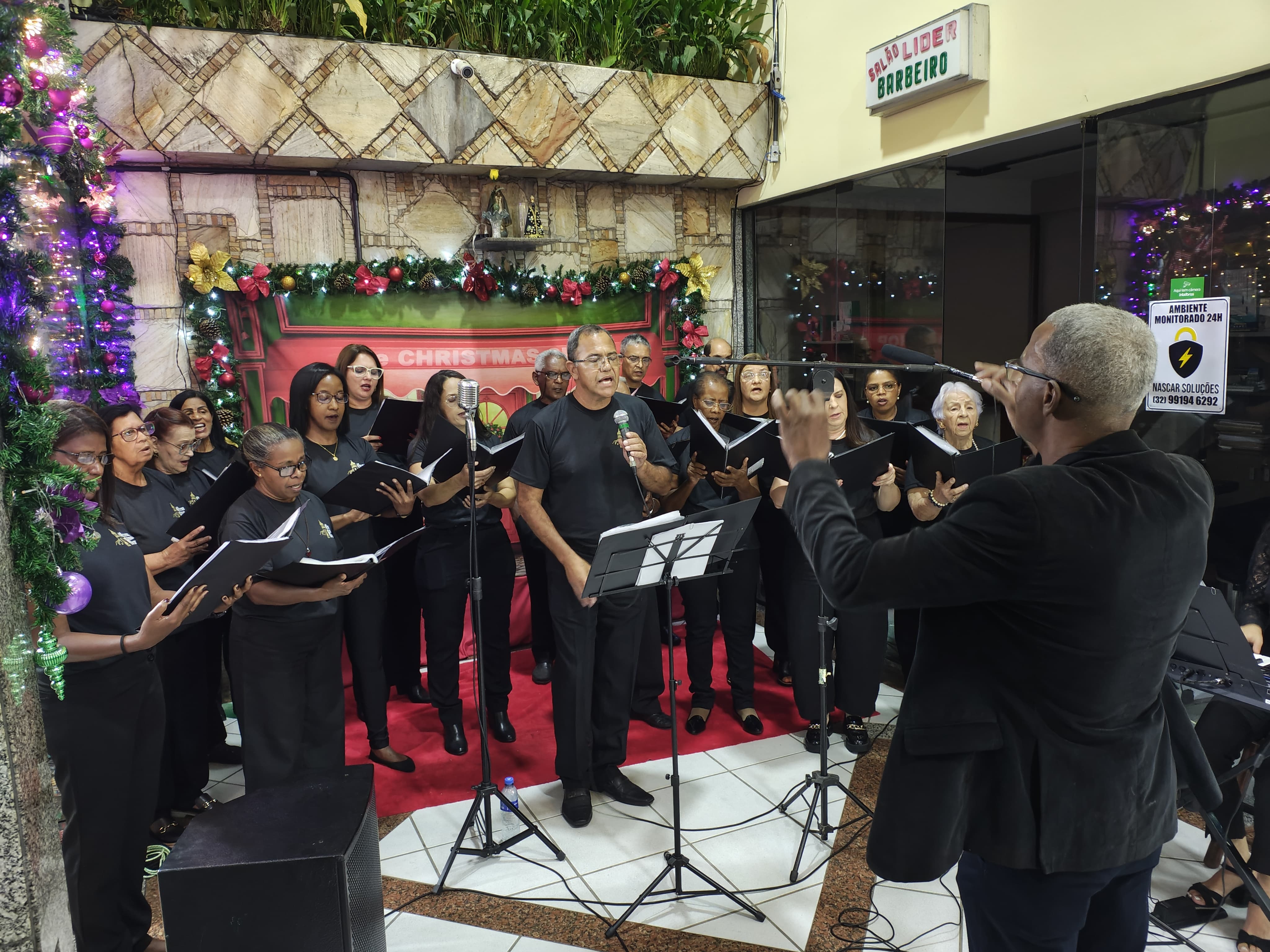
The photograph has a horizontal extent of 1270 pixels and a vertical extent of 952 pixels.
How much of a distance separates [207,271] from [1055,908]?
5356 millimetres

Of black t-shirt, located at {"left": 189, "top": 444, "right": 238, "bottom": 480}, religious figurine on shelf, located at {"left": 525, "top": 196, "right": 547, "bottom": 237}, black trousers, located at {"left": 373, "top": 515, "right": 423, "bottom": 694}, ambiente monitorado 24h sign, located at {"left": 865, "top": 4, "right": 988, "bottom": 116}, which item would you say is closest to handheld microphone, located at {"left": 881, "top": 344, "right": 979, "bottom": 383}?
black trousers, located at {"left": 373, "top": 515, "right": 423, "bottom": 694}

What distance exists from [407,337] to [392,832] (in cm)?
338

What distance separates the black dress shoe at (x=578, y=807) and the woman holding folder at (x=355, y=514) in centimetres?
91

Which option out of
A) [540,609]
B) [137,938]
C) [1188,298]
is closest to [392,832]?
[137,938]

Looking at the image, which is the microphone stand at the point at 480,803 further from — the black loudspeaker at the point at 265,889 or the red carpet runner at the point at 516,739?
the black loudspeaker at the point at 265,889

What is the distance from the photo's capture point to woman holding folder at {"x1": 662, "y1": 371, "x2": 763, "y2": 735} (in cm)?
454

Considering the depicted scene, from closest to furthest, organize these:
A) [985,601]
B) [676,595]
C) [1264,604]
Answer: [985,601] < [1264,604] < [676,595]

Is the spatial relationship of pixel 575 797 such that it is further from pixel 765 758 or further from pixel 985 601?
pixel 985 601

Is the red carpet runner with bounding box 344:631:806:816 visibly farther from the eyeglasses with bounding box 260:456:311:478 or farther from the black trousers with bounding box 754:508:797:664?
the eyeglasses with bounding box 260:456:311:478

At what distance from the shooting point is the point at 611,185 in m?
6.52

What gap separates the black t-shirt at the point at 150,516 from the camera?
3293 millimetres

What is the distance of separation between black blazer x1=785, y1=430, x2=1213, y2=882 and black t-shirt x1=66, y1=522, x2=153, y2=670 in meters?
2.10

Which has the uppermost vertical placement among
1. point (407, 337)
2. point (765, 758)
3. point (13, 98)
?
point (13, 98)

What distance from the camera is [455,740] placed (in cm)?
429
